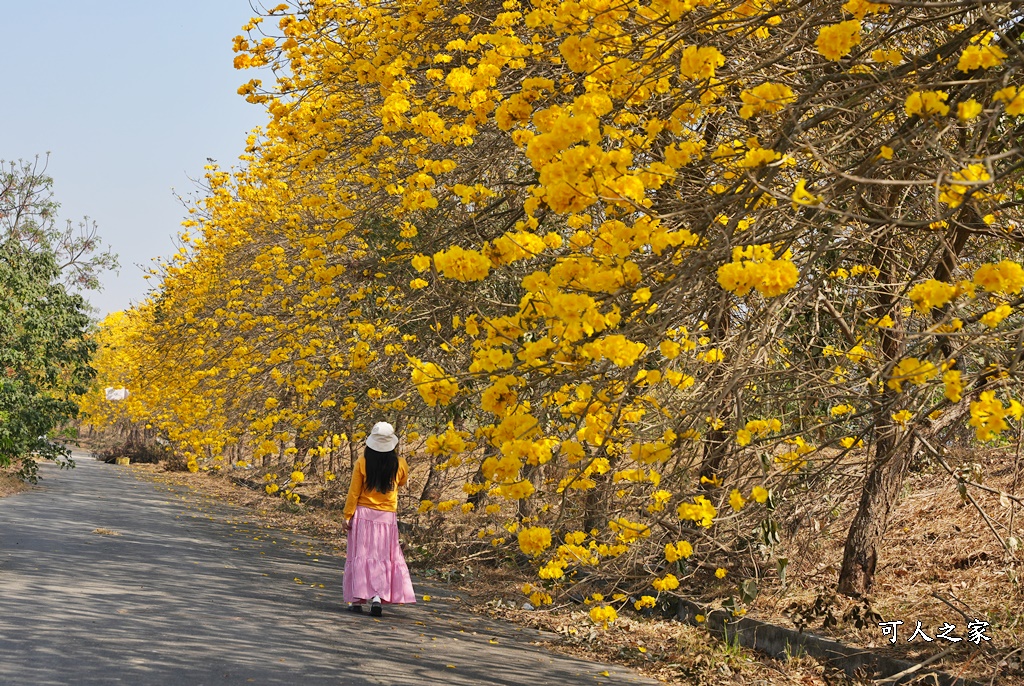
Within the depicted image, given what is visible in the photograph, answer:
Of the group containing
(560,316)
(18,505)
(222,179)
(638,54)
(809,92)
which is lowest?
(18,505)

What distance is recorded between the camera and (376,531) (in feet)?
27.9

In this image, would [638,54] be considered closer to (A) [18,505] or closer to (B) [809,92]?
(B) [809,92]

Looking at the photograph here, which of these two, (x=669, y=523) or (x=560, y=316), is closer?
(x=560, y=316)

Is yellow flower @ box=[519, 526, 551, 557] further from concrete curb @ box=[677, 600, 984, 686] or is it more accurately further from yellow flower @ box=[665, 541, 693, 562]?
concrete curb @ box=[677, 600, 984, 686]

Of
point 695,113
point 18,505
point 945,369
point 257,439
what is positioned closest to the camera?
point 945,369

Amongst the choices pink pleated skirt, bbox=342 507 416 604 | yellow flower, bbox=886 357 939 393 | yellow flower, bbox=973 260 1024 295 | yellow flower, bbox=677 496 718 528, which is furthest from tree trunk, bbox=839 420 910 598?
yellow flower, bbox=973 260 1024 295

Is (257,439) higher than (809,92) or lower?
lower

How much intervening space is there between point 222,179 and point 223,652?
1303 cm

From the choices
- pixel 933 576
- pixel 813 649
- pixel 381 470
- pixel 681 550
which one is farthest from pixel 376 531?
pixel 933 576

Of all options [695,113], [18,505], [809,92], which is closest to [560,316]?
[809,92]

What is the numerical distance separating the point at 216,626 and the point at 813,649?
393 cm

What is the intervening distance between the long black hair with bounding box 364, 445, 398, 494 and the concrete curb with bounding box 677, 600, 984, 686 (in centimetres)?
268

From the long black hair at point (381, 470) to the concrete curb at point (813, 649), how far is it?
→ 2.68m

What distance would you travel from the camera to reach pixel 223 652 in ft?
19.9
